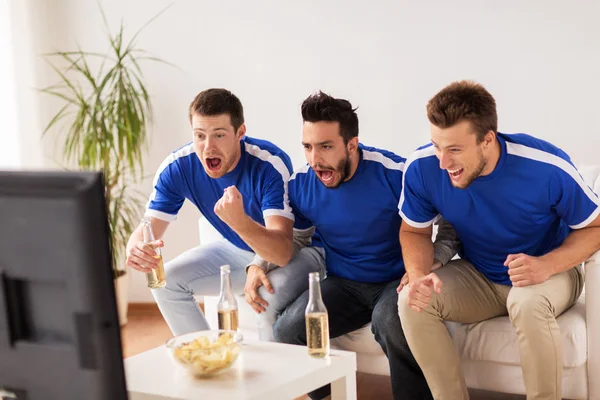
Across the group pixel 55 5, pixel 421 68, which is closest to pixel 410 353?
pixel 421 68

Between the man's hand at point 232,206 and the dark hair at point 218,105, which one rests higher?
the dark hair at point 218,105

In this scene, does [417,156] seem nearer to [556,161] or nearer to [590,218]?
→ [556,161]

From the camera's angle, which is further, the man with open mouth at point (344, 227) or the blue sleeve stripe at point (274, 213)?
the blue sleeve stripe at point (274, 213)

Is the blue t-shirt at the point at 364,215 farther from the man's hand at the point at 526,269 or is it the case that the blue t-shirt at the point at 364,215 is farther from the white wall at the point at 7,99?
the white wall at the point at 7,99

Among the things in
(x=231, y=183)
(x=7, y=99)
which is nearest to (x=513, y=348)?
(x=231, y=183)

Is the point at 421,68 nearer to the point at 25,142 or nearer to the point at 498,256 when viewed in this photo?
the point at 498,256

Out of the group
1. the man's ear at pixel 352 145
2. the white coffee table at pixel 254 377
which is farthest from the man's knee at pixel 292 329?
the man's ear at pixel 352 145

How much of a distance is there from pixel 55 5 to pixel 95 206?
4116 mm

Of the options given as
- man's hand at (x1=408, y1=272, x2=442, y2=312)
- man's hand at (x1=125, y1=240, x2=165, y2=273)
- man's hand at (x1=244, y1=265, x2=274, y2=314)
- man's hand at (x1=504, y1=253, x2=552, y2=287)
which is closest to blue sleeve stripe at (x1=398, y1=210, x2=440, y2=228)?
man's hand at (x1=408, y1=272, x2=442, y2=312)

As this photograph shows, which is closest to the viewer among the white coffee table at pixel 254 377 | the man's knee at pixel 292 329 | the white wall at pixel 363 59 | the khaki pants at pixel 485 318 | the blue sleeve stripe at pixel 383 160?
the white coffee table at pixel 254 377

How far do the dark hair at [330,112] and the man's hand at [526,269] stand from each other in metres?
0.74

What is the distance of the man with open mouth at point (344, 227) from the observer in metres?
2.90

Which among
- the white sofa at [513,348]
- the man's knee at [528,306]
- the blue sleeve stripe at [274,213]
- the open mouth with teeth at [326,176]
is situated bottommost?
the white sofa at [513,348]

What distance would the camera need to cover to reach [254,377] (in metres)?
2.11
